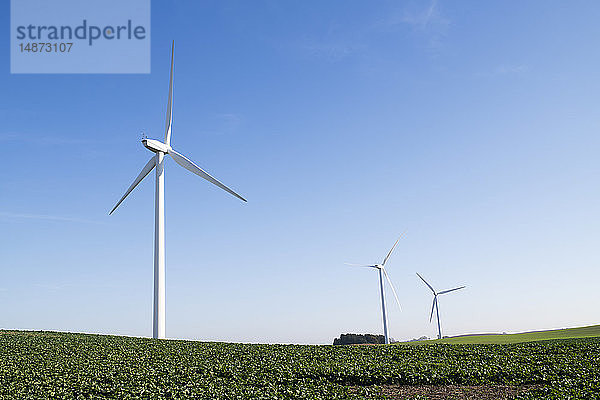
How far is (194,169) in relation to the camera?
39.2m

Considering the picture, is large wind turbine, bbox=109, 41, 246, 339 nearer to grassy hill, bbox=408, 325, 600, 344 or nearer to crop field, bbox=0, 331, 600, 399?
crop field, bbox=0, 331, 600, 399

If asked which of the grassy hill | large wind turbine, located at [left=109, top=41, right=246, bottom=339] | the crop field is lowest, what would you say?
the grassy hill

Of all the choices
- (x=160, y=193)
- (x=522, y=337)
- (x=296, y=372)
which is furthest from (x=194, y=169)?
(x=522, y=337)

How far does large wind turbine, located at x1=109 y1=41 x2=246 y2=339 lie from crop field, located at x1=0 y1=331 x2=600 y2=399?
680cm

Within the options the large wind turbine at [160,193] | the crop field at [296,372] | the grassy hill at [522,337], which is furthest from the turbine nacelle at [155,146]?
the grassy hill at [522,337]

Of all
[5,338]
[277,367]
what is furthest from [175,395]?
[5,338]

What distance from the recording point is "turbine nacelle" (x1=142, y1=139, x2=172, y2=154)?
3878 centimetres

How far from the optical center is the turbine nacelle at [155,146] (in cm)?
3878

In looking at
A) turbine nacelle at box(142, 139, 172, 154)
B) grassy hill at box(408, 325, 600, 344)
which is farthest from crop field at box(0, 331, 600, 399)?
turbine nacelle at box(142, 139, 172, 154)

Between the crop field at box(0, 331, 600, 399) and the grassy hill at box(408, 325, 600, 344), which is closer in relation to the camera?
the crop field at box(0, 331, 600, 399)

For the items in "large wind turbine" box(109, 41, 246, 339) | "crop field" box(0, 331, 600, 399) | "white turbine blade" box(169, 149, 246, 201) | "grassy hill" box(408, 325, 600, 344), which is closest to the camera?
"crop field" box(0, 331, 600, 399)

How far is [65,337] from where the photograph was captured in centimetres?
3200

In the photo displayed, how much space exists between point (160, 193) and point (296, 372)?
21259 mm

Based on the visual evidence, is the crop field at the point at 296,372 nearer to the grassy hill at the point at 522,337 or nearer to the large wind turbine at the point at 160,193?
the large wind turbine at the point at 160,193
